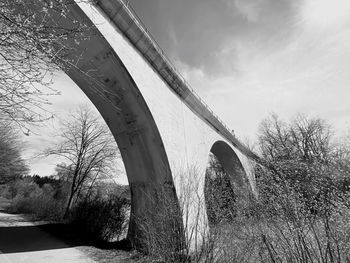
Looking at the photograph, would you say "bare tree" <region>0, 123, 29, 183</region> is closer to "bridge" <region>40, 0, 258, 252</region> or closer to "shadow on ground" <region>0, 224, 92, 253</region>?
"shadow on ground" <region>0, 224, 92, 253</region>

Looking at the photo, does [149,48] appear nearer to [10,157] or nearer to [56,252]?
[56,252]

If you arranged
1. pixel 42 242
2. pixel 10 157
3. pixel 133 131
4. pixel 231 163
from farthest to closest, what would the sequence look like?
pixel 10 157
pixel 231 163
pixel 42 242
pixel 133 131

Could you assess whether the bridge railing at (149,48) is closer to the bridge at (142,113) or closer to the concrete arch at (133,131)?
the bridge at (142,113)

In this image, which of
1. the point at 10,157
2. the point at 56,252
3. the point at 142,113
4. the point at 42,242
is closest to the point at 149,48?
the point at 142,113

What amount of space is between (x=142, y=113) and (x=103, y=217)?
4.09 metres

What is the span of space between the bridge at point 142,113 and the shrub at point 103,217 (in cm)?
152

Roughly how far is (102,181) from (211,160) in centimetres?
1349

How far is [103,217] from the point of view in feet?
20.8

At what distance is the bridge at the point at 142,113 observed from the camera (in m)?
3.63

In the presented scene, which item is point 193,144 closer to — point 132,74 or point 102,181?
point 132,74

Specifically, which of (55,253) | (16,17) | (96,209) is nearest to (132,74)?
(16,17)

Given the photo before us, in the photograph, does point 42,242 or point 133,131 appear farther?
point 42,242

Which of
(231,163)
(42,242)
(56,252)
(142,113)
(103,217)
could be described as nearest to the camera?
(56,252)

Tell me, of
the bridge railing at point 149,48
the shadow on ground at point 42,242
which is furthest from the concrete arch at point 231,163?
the shadow on ground at point 42,242
